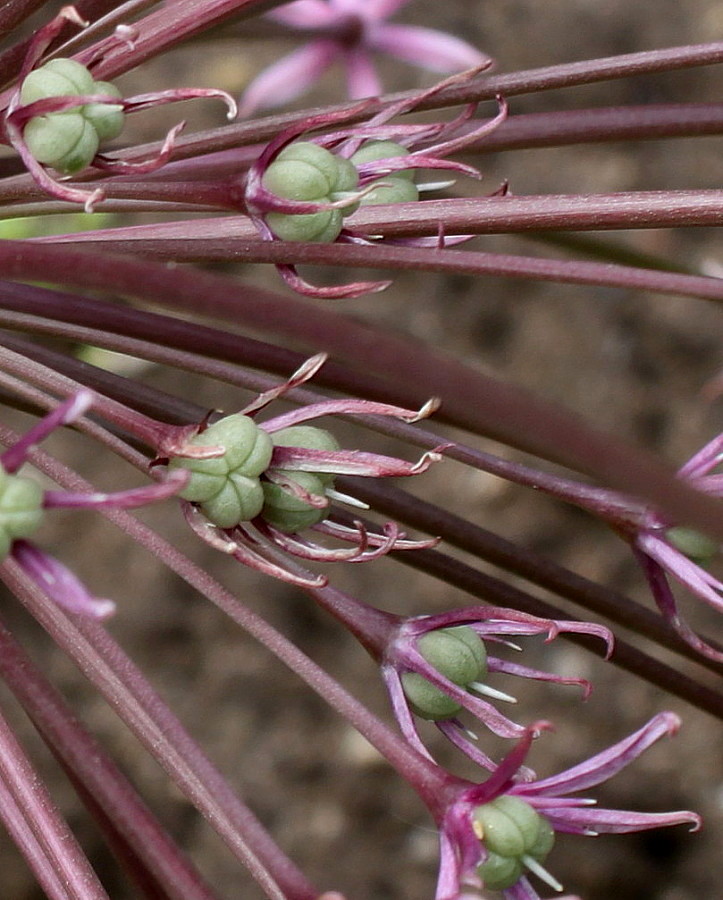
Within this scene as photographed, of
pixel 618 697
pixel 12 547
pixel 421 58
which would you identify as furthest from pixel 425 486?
pixel 12 547

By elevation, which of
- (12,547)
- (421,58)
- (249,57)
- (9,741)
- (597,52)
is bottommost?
(9,741)

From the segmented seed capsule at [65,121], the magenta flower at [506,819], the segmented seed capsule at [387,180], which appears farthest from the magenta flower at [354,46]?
the magenta flower at [506,819]

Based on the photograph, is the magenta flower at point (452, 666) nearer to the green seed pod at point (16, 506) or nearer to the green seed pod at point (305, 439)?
the green seed pod at point (305, 439)

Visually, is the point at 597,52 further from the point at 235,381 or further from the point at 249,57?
the point at 235,381

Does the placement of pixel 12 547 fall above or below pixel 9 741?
above

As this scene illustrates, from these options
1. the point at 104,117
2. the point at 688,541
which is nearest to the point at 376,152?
the point at 104,117

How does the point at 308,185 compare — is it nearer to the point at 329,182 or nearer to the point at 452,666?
the point at 329,182
